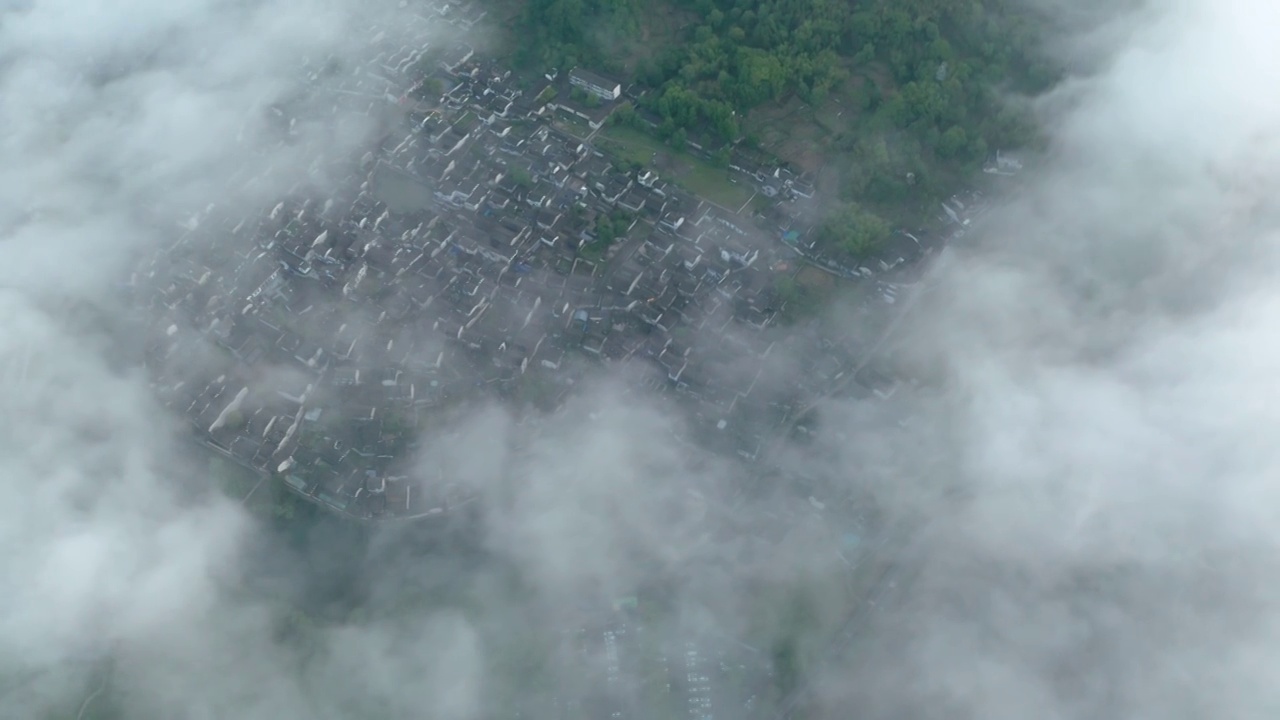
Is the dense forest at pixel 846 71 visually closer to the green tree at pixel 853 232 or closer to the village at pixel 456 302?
the green tree at pixel 853 232

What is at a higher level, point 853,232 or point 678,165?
point 853,232

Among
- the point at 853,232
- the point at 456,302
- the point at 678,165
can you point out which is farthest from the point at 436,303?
the point at 853,232

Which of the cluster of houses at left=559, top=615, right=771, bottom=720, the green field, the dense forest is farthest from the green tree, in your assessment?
the cluster of houses at left=559, top=615, right=771, bottom=720

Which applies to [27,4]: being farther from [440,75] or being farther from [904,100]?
[904,100]

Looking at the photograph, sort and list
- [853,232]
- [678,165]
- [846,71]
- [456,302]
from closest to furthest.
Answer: [456,302], [853,232], [678,165], [846,71]

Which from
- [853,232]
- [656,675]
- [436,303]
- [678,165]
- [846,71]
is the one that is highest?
[846,71]

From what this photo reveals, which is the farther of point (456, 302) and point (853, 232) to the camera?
point (853, 232)

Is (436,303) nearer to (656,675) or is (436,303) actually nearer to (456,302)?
(456,302)

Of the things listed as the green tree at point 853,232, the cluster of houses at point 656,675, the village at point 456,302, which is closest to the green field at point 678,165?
the village at point 456,302
